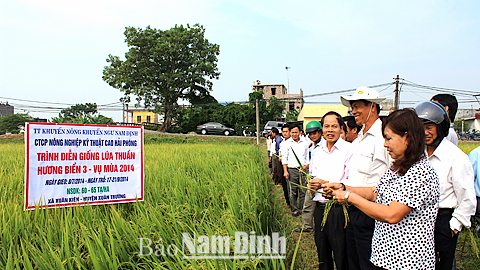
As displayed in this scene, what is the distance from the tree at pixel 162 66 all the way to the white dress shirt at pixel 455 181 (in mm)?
27253

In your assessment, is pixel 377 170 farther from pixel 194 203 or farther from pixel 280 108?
pixel 280 108

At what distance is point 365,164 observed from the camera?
185 cm

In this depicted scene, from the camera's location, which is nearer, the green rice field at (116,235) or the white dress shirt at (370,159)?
the green rice field at (116,235)

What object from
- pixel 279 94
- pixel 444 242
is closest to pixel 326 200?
pixel 444 242

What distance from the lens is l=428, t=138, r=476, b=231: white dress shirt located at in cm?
166

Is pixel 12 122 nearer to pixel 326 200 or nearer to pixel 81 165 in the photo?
pixel 81 165

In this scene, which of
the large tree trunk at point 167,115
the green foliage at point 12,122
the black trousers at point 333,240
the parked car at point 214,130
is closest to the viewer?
the black trousers at point 333,240

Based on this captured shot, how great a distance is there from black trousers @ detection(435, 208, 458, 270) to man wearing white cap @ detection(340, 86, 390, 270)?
344mm

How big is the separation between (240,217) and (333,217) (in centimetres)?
68

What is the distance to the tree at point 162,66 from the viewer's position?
2777cm

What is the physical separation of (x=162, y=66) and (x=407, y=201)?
2945 centimetres

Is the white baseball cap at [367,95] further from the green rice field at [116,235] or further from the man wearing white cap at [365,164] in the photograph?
the green rice field at [116,235]

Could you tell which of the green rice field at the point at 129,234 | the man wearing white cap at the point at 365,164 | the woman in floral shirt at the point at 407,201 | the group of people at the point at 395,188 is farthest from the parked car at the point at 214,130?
the woman in floral shirt at the point at 407,201

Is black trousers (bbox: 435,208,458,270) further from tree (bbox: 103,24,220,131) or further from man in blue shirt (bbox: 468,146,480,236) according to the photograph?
tree (bbox: 103,24,220,131)
